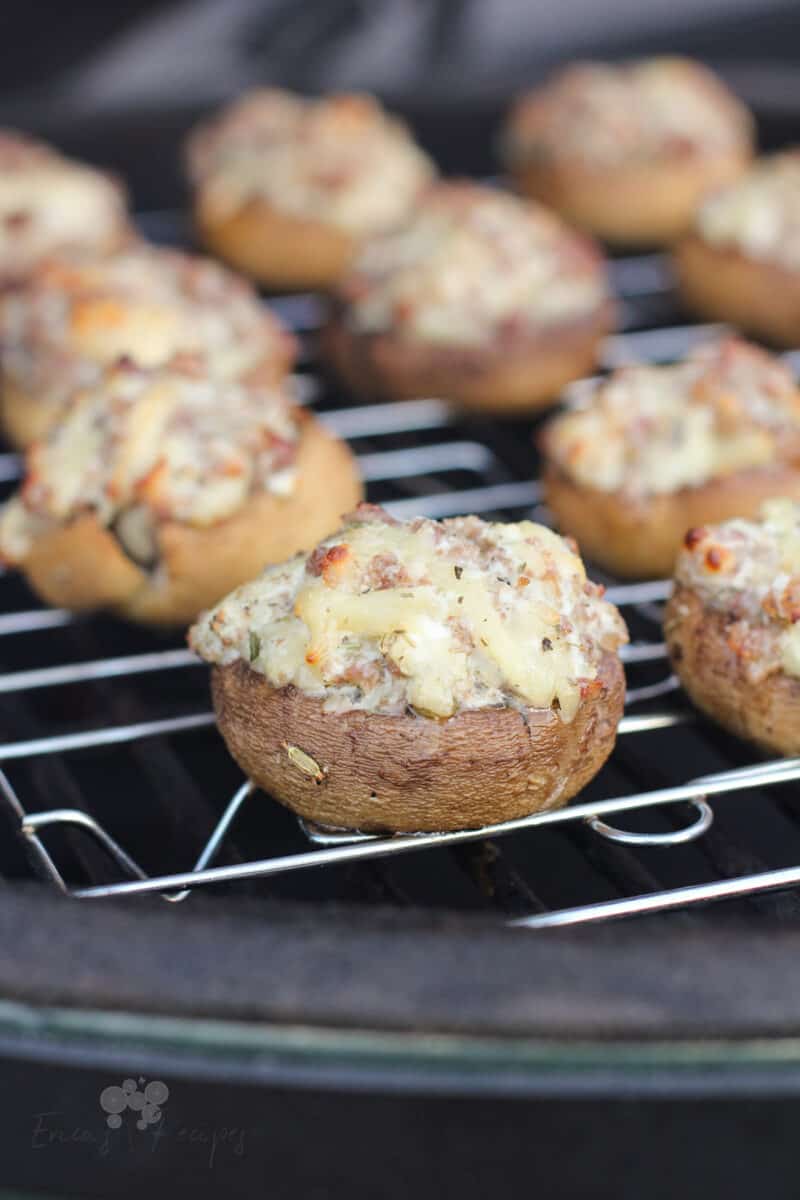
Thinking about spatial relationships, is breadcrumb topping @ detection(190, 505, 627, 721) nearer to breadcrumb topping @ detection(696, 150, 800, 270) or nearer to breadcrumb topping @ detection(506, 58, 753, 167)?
A: breadcrumb topping @ detection(696, 150, 800, 270)

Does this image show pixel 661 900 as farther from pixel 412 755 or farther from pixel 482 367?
pixel 482 367

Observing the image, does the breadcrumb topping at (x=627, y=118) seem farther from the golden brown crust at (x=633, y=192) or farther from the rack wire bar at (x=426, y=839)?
the rack wire bar at (x=426, y=839)

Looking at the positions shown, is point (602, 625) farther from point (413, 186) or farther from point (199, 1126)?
point (413, 186)

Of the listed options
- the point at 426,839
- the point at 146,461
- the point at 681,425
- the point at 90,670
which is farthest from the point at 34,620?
the point at 681,425

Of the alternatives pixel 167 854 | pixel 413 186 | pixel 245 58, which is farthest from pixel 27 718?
pixel 245 58

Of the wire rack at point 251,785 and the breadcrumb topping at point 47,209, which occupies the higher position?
the breadcrumb topping at point 47,209

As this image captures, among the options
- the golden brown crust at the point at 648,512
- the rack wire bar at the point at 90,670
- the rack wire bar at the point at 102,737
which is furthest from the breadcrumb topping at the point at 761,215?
the rack wire bar at the point at 102,737
